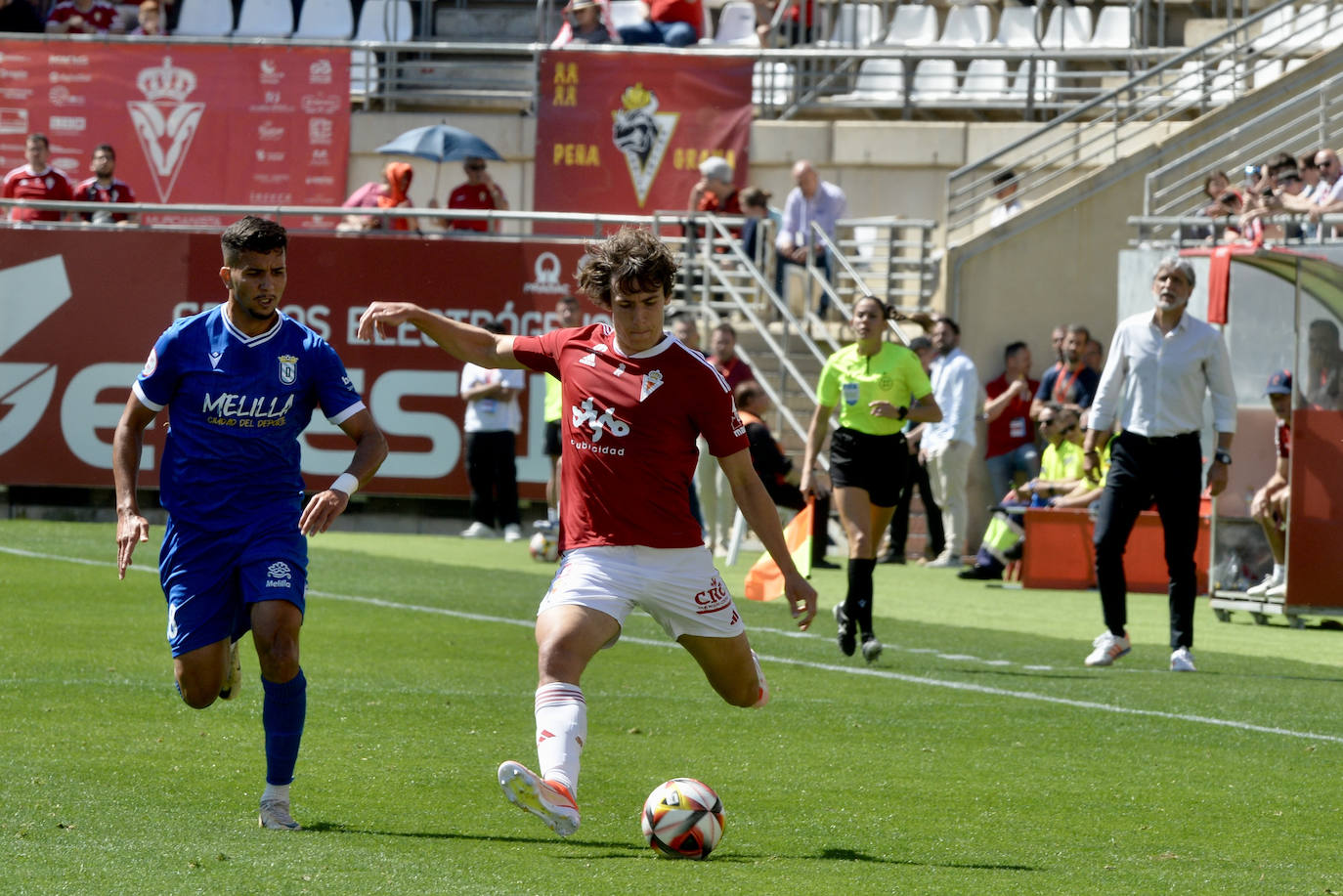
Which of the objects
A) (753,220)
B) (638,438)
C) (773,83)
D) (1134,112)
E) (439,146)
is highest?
(773,83)

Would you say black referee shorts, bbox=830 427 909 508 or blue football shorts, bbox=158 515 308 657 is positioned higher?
black referee shorts, bbox=830 427 909 508

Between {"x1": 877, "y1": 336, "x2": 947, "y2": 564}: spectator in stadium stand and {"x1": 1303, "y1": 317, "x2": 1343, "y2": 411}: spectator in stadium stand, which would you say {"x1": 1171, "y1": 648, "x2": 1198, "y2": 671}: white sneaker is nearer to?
{"x1": 1303, "y1": 317, "x2": 1343, "y2": 411}: spectator in stadium stand

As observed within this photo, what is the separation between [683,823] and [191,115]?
19.0 m

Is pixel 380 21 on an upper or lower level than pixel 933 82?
upper

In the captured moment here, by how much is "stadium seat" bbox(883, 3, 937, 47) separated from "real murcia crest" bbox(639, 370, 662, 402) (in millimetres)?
20361

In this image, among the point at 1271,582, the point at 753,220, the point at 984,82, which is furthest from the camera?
the point at 984,82

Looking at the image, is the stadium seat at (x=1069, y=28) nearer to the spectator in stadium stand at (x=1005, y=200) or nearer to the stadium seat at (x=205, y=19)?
the spectator in stadium stand at (x=1005, y=200)

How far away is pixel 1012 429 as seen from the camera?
68.2ft

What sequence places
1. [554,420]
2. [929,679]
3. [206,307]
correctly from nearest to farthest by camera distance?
[929,679] < [554,420] < [206,307]

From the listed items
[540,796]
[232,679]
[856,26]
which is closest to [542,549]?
[856,26]

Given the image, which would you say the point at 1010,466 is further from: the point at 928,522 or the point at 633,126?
the point at 633,126

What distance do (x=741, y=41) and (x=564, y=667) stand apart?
20.9m

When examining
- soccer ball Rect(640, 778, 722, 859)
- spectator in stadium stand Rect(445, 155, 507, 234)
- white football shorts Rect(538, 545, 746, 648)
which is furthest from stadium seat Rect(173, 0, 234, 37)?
soccer ball Rect(640, 778, 722, 859)

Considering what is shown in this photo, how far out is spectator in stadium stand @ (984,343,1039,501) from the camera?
20.7 metres
